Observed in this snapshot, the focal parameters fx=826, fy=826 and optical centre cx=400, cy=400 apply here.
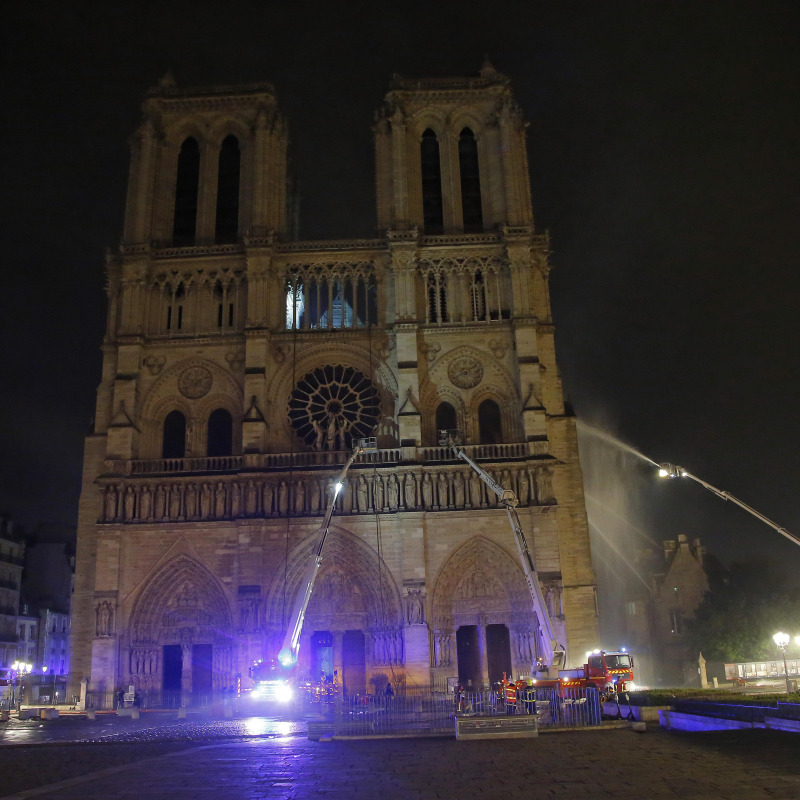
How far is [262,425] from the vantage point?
3338 cm

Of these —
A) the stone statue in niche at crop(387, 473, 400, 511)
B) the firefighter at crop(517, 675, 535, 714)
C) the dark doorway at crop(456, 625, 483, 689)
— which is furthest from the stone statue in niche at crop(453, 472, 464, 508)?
the firefighter at crop(517, 675, 535, 714)

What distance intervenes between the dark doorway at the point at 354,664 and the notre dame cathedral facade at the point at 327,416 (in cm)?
7

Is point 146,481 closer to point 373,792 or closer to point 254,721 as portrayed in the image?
point 254,721

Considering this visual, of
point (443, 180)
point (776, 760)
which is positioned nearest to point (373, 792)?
point (776, 760)

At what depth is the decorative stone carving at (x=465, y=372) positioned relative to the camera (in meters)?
35.1

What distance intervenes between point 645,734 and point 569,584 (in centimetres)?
1567

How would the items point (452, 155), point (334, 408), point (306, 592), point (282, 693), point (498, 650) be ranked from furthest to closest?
1. point (452, 155)
2. point (334, 408)
3. point (498, 650)
4. point (306, 592)
5. point (282, 693)

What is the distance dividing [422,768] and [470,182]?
3063 cm

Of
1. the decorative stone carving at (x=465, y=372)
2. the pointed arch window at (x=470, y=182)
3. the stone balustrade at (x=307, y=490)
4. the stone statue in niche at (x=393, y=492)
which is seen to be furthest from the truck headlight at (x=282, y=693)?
the pointed arch window at (x=470, y=182)

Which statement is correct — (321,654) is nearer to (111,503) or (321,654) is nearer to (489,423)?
(111,503)

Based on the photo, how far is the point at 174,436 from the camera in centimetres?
3550

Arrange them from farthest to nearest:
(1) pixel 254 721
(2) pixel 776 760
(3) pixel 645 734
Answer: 1. (1) pixel 254 721
2. (3) pixel 645 734
3. (2) pixel 776 760

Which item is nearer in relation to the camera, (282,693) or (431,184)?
(282,693)

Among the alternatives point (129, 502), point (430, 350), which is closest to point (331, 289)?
point (430, 350)
